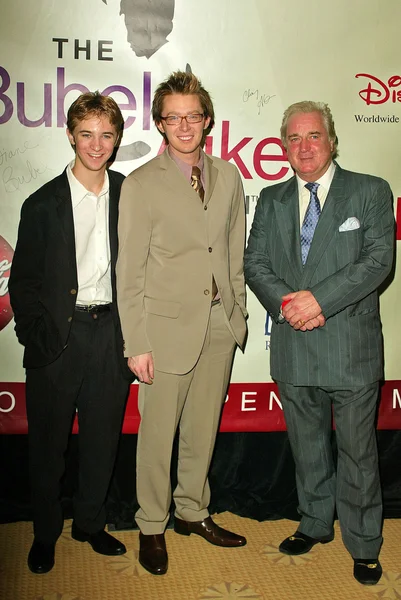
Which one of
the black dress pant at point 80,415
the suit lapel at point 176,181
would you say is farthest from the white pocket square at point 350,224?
the black dress pant at point 80,415

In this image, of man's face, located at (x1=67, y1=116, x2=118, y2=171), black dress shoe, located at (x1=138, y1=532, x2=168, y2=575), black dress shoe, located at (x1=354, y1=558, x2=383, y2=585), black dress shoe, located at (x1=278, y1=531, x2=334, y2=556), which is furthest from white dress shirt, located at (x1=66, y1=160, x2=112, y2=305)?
black dress shoe, located at (x1=354, y1=558, x2=383, y2=585)

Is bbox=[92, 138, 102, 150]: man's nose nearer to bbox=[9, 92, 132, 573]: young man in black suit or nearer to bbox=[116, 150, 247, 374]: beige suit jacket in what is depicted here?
bbox=[9, 92, 132, 573]: young man in black suit

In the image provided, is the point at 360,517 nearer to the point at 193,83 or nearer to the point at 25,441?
the point at 25,441

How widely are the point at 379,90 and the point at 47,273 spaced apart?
5.65 ft

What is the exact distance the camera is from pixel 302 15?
10.0 ft

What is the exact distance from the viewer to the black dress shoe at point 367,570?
266 centimetres

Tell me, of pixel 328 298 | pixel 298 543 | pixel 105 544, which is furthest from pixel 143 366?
pixel 298 543

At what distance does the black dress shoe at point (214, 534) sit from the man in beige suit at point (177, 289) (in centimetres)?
21


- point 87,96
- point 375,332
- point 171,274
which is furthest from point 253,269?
point 87,96

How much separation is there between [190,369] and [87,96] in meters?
1.09

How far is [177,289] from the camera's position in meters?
2.59

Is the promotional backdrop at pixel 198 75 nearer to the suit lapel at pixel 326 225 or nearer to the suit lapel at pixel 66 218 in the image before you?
the suit lapel at pixel 66 218

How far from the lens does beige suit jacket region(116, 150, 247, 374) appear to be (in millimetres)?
2525

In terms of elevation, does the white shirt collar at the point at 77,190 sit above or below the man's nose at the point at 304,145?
below
